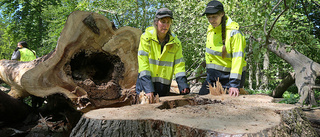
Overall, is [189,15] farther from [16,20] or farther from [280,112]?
[16,20]

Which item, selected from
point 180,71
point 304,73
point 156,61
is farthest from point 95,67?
point 304,73

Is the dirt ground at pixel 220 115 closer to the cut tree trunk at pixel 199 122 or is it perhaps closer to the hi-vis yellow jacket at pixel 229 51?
the cut tree trunk at pixel 199 122

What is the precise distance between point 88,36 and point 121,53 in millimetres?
641

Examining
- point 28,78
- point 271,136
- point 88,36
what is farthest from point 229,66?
point 28,78

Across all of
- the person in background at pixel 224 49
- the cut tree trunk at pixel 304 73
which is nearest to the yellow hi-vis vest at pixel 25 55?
the person in background at pixel 224 49

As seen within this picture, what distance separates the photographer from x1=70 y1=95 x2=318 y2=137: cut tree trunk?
4.85 ft

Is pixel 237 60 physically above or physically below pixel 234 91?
above

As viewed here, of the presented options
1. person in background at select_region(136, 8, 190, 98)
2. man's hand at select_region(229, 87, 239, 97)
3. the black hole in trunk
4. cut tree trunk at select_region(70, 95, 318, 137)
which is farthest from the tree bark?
man's hand at select_region(229, 87, 239, 97)

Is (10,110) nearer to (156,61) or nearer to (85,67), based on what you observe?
(85,67)

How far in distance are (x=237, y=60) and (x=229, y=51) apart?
202 millimetres

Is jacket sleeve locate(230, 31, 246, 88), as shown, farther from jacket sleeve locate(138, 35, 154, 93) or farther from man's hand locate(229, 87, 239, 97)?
jacket sleeve locate(138, 35, 154, 93)

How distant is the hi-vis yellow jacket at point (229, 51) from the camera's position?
8.84ft

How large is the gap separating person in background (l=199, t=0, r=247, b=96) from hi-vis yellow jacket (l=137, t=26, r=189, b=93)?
418mm

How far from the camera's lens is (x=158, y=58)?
2.96 m
